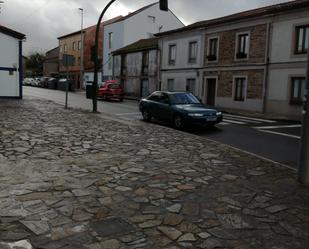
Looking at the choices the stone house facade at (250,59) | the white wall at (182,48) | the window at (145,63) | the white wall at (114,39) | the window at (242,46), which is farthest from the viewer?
the white wall at (114,39)

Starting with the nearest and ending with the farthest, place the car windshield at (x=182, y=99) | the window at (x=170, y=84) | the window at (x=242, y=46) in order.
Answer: the car windshield at (x=182, y=99), the window at (x=242, y=46), the window at (x=170, y=84)

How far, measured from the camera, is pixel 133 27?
48906mm

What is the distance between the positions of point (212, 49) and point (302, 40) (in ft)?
27.6

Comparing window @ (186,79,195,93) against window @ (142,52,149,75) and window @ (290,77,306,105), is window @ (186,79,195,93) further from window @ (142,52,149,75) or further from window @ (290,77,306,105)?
window @ (290,77,306,105)

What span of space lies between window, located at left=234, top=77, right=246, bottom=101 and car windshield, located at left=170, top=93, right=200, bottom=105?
11.1 m

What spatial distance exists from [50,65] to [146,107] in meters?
63.1

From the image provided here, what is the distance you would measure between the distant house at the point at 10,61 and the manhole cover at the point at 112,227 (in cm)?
2277

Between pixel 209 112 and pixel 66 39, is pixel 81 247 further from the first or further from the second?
pixel 66 39

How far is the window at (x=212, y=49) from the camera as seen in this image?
30.3 metres

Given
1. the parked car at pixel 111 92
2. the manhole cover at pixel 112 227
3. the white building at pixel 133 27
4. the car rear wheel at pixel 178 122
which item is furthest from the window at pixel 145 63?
the manhole cover at pixel 112 227

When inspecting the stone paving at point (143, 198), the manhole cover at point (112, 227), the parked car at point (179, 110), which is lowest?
the manhole cover at point (112, 227)

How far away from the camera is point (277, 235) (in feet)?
15.8

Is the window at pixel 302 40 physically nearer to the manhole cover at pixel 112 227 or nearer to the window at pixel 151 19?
the manhole cover at pixel 112 227

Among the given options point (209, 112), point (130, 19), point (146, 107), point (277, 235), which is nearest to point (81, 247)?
point (277, 235)
